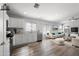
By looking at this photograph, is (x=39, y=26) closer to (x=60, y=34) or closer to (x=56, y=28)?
(x=56, y=28)

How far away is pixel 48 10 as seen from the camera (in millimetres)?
1596

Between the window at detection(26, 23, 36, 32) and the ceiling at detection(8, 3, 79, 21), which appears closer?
the ceiling at detection(8, 3, 79, 21)

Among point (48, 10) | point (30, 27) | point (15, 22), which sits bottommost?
point (30, 27)

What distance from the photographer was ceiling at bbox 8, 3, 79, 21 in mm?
1469

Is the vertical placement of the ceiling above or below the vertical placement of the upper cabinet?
above

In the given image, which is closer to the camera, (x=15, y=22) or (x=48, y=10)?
(x=48, y=10)

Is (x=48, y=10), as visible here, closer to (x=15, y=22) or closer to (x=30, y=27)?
(x=30, y=27)

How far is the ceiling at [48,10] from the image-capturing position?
147cm

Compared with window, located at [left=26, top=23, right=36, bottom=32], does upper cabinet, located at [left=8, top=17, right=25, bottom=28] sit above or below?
above

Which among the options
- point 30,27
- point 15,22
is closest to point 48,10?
point 30,27

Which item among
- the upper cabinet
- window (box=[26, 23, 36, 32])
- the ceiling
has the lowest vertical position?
window (box=[26, 23, 36, 32])

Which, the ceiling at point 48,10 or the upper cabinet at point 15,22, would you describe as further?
the upper cabinet at point 15,22

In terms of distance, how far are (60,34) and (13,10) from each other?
1.07 metres

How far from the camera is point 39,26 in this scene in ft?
5.61
